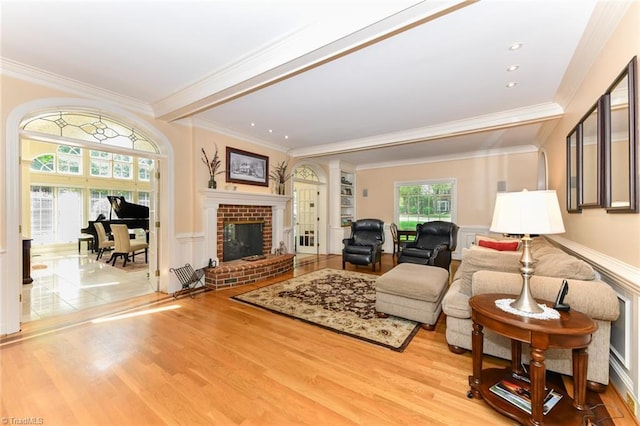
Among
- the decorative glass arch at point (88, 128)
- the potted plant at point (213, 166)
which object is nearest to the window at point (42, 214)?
the decorative glass arch at point (88, 128)

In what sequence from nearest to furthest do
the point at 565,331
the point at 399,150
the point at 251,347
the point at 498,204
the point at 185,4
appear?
the point at 565,331
the point at 498,204
the point at 185,4
the point at 251,347
the point at 399,150

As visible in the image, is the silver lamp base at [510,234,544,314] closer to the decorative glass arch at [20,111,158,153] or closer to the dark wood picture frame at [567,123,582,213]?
the dark wood picture frame at [567,123,582,213]

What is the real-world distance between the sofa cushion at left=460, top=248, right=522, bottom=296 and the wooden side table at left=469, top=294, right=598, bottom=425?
463mm

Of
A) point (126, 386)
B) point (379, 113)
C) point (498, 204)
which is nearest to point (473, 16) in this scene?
point (498, 204)

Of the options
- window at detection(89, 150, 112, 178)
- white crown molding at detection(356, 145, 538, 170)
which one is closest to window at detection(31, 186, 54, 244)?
window at detection(89, 150, 112, 178)

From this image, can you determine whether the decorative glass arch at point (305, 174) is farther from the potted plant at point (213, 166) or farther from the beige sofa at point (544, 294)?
the beige sofa at point (544, 294)

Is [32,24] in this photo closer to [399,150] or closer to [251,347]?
[251,347]

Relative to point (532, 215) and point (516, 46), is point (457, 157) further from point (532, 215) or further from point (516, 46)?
point (532, 215)

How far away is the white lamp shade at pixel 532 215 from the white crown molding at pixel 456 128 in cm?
284

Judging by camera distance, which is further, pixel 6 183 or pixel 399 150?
pixel 399 150

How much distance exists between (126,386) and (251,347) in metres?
0.89

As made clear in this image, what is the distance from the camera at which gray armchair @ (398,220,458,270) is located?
4433mm

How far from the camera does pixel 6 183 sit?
2559 mm

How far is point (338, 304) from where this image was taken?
3350mm
